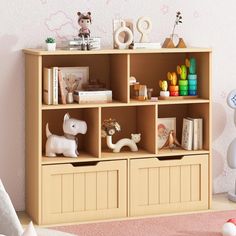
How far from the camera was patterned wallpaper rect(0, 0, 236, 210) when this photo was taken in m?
3.67

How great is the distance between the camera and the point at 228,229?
3221 millimetres

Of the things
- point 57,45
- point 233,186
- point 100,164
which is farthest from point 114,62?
point 233,186

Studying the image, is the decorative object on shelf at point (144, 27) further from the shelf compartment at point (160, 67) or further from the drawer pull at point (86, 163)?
the drawer pull at point (86, 163)

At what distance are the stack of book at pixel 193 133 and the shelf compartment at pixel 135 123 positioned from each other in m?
0.22

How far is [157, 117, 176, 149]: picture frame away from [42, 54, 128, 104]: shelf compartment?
31 centimetres

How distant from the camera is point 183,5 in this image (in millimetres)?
3984

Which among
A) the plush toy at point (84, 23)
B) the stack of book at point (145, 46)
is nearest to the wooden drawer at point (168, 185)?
the stack of book at point (145, 46)

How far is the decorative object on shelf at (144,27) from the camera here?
3.73 m

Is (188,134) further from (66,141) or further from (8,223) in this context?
(8,223)

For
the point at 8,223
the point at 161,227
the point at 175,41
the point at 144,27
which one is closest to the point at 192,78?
the point at 175,41

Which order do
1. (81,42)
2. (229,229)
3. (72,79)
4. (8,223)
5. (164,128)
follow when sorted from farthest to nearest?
(164,128) → (72,79) → (81,42) → (229,229) → (8,223)

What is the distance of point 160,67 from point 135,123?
36cm

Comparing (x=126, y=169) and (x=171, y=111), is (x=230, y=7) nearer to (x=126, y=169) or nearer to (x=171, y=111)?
(x=171, y=111)

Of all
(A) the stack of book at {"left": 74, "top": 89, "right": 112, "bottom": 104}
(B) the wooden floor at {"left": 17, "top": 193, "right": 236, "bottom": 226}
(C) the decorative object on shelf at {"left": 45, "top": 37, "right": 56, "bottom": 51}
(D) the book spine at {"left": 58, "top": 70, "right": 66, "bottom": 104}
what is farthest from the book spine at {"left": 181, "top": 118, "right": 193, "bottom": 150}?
(C) the decorative object on shelf at {"left": 45, "top": 37, "right": 56, "bottom": 51}
